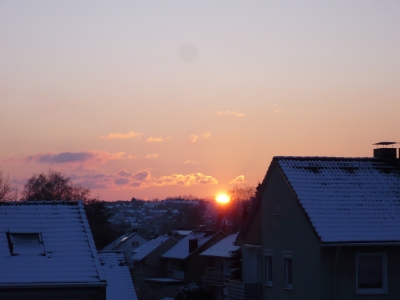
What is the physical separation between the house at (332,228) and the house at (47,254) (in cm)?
759

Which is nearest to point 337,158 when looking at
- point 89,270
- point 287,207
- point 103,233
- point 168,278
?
point 287,207

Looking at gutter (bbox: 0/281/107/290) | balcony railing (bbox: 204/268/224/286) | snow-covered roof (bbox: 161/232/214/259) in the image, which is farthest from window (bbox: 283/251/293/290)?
snow-covered roof (bbox: 161/232/214/259)

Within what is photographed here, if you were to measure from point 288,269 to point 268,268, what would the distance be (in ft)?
6.39

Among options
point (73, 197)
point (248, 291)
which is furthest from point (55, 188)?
point (248, 291)

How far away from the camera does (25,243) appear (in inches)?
738

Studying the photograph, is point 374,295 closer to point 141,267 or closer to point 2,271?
point 2,271

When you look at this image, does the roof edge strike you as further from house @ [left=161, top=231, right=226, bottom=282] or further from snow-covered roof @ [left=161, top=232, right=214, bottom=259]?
snow-covered roof @ [left=161, top=232, right=214, bottom=259]

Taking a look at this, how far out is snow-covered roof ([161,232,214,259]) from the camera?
59750 millimetres

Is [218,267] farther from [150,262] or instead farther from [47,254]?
[47,254]

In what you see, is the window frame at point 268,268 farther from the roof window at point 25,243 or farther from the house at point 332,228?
the roof window at point 25,243

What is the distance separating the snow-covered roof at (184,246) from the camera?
2352 inches

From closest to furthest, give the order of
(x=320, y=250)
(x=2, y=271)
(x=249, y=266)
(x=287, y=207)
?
(x=2, y=271)
(x=320, y=250)
(x=287, y=207)
(x=249, y=266)

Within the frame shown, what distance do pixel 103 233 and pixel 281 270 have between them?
48.8 metres

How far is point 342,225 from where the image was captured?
70.8ft
